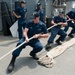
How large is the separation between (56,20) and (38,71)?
225 cm

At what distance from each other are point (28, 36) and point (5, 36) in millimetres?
3269

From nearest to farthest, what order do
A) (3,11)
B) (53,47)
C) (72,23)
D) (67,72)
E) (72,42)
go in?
(67,72), (53,47), (72,42), (72,23), (3,11)

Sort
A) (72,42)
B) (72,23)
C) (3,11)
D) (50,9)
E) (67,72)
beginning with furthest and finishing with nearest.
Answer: (50,9) < (3,11) < (72,23) < (72,42) < (67,72)

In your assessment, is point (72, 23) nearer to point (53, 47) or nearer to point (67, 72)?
point (53, 47)

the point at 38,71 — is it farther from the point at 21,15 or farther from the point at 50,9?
the point at 50,9

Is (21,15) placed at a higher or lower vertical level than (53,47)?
higher

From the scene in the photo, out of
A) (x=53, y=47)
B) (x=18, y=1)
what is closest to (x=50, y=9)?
(x=18, y=1)

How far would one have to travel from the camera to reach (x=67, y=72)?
438 centimetres

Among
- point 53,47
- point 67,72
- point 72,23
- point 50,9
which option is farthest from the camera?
point 50,9

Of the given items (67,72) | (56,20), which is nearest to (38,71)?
(67,72)

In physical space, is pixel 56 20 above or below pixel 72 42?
above

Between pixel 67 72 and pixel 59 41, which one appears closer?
pixel 67 72

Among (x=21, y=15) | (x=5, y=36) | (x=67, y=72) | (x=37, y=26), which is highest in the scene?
(x=37, y=26)

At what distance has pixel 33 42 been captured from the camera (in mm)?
4609
